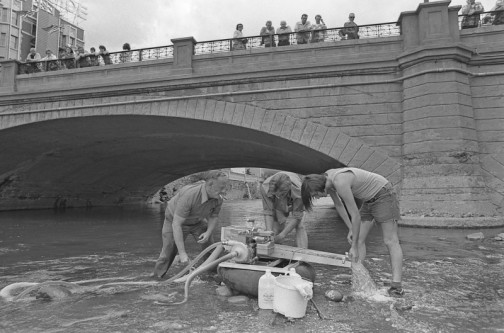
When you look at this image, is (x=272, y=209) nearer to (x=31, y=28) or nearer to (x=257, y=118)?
(x=257, y=118)

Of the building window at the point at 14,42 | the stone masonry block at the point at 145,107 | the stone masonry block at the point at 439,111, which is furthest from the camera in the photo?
the building window at the point at 14,42

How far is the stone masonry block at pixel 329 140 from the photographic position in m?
12.3

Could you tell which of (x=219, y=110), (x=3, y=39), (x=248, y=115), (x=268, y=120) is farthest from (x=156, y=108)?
(x=3, y=39)

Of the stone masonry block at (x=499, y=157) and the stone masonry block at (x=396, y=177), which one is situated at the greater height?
the stone masonry block at (x=499, y=157)

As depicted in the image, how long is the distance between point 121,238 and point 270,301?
792cm

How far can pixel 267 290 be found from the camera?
3703 millimetres

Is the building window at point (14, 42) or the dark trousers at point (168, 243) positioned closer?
the dark trousers at point (168, 243)

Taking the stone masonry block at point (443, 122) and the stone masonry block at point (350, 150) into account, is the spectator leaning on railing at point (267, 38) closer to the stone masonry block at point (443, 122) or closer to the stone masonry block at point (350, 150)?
the stone masonry block at point (350, 150)

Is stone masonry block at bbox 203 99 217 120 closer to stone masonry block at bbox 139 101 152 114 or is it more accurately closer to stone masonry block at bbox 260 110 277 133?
stone masonry block at bbox 260 110 277 133

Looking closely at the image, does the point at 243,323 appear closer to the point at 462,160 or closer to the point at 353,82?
the point at 462,160

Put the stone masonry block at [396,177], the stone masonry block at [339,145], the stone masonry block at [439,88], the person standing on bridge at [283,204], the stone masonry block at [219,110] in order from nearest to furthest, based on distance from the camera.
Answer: the person standing on bridge at [283,204] → the stone masonry block at [439,88] → the stone masonry block at [396,177] → the stone masonry block at [339,145] → the stone masonry block at [219,110]

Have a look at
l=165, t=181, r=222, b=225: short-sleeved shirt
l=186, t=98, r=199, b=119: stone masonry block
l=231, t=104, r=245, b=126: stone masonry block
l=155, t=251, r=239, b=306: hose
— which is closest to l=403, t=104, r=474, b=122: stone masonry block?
l=231, t=104, r=245, b=126: stone masonry block

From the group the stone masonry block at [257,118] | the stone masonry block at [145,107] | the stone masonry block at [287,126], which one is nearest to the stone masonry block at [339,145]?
the stone masonry block at [287,126]

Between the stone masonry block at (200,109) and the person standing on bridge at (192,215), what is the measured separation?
8.81 metres
